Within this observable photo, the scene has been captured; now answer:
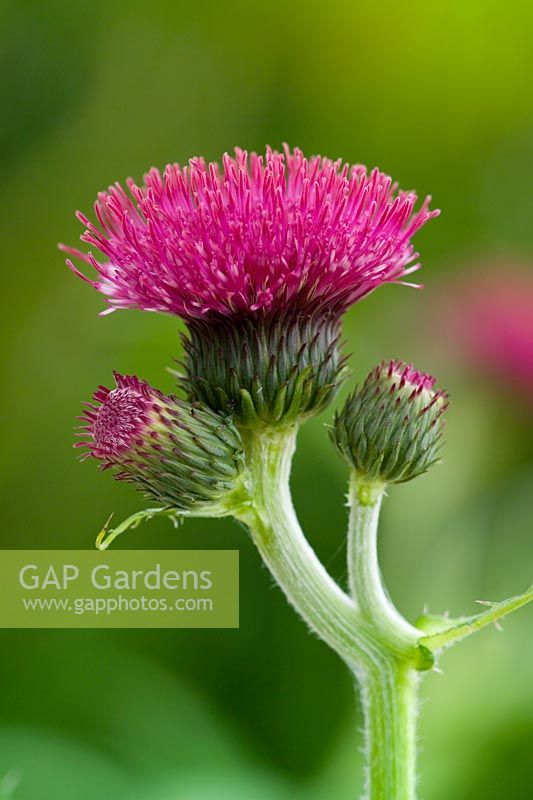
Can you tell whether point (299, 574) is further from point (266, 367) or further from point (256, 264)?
point (256, 264)

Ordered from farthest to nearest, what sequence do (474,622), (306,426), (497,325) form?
(497,325) < (306,426) < (474,622)

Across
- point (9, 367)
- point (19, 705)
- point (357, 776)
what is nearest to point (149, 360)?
point (9, 367)

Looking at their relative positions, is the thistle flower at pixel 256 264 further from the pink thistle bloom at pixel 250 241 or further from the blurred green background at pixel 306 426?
the blurred green background at pixel 306 426

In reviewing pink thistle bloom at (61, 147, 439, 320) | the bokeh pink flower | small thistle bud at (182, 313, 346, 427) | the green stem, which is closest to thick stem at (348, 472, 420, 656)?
the green stem

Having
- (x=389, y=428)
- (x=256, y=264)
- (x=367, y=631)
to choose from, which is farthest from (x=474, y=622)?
(x=256, y=264)

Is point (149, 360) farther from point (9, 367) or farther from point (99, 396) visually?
point (99, 396)

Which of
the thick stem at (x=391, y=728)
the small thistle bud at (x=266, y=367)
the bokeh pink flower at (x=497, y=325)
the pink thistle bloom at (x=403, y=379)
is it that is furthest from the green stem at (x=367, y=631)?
the bokeh pink flower at (x=497, y=325)

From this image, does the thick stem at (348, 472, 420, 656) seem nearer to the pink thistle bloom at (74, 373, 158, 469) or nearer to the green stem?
the green stem
